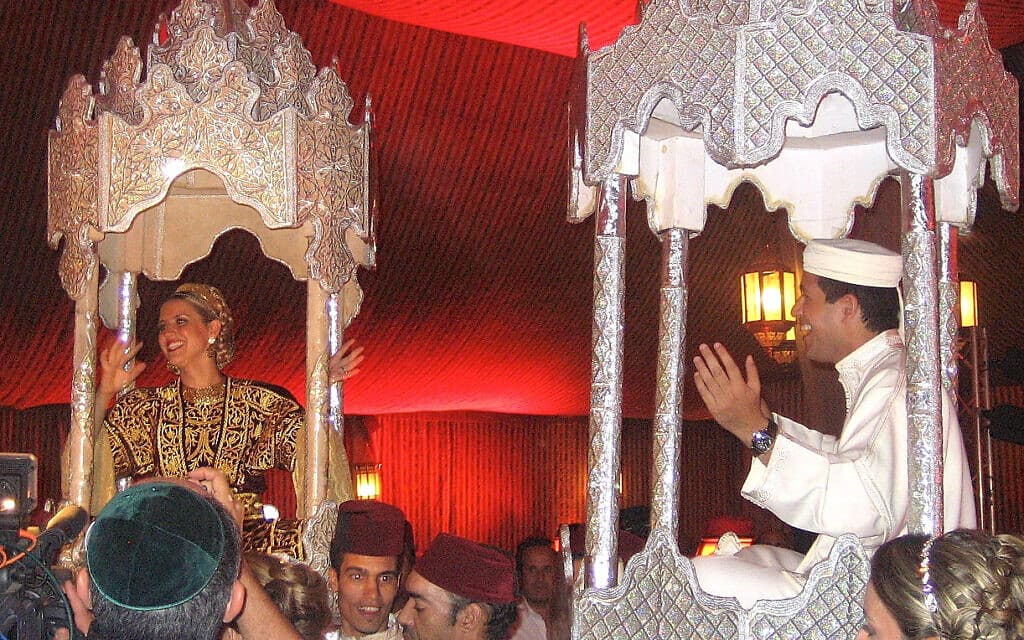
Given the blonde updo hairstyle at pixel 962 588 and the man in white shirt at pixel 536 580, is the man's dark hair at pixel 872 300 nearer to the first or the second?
the blonde updo hairstyle at pixel 962 588

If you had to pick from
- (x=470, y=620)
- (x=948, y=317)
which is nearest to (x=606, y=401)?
(x=470, y=620)

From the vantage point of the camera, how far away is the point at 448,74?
9195 millimetres

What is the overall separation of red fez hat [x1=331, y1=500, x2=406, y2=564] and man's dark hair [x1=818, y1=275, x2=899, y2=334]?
1.51m

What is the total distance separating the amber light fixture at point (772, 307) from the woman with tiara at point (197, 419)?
3.90m

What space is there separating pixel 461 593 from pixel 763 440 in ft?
3.10

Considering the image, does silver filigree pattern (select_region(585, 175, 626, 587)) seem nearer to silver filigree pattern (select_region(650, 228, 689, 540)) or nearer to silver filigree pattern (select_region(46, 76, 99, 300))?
silver filigree pattern (select_region(650, 228, 689, 540))

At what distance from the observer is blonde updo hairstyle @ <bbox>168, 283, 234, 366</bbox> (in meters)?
5.18

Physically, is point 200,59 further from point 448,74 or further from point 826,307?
point 448,74

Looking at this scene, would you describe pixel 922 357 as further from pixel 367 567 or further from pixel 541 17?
pixel 541 17

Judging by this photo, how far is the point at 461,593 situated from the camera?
3.56 meters

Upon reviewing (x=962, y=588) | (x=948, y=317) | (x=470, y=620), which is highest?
(x=948, y=317)

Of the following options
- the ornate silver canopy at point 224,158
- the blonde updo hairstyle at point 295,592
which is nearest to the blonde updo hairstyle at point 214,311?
the ornate silver canopy at point 224,158

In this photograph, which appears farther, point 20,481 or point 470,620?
point 470,620

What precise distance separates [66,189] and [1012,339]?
28.4 ft
